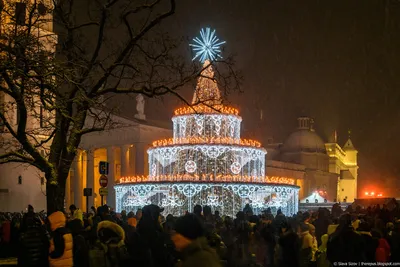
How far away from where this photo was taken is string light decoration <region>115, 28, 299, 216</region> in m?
34.7

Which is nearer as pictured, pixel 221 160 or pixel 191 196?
pixel 191 196

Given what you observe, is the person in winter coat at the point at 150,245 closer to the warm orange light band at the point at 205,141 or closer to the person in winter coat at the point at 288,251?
the person in winter coat at the point at 288,251

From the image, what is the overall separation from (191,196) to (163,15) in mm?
18079

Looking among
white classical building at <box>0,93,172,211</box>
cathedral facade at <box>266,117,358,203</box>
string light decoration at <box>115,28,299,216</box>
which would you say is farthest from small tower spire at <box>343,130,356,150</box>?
string light decoration at <box>115,28,299,216</box>

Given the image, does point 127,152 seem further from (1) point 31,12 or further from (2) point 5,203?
(1) point 31,12

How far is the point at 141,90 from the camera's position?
18.7m

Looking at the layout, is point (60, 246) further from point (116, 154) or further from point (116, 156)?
point (116, 154)

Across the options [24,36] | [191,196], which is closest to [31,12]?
[24,36]

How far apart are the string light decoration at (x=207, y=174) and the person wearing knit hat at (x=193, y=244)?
26.9 m

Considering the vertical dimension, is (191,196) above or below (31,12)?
below

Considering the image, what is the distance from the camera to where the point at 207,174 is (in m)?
35.8

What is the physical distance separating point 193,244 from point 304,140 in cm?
11123

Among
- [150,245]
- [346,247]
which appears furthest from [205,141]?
[346,247]

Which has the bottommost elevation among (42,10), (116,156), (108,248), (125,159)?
(108,248)
